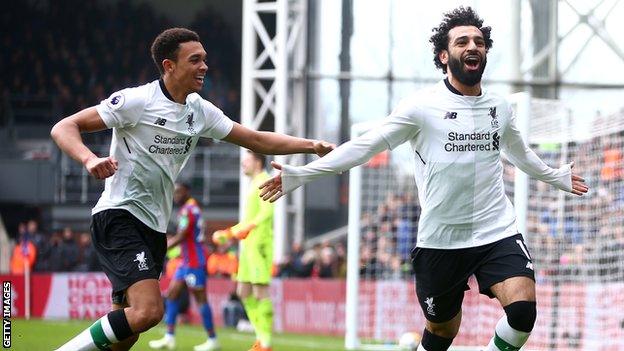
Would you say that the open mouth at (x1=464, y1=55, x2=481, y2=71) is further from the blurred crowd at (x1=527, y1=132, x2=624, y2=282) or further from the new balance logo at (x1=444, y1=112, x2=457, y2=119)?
the blurred crowd at (x1=527, y1=132, x2=624, y2=282)

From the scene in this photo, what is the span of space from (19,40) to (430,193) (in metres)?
25.5

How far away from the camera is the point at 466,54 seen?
25.5ft

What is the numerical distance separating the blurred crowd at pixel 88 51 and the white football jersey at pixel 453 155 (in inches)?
902

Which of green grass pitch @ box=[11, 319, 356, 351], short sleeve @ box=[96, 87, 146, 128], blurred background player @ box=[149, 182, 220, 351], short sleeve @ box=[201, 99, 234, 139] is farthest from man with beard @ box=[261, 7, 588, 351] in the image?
blurred background player @ box=[149, 182, 220, 351]

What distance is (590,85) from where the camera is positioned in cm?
2439

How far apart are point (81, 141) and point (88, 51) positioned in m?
24.8

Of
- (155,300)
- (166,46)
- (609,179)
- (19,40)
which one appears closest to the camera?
(155,300)

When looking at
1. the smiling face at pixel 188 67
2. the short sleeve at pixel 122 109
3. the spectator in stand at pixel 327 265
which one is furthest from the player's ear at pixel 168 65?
the spectator in stand at pixel 327 265

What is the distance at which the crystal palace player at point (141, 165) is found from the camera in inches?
293

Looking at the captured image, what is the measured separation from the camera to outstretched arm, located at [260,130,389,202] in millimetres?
7395

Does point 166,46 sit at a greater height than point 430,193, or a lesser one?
greater

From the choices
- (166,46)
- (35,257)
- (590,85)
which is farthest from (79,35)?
(166,46)

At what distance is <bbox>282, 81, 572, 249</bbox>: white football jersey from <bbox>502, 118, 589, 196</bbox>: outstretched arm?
122 mm

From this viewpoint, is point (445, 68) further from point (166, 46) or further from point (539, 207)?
point (539, 207)
